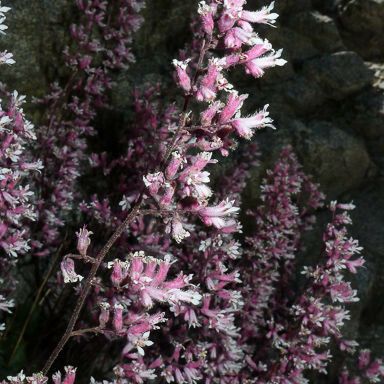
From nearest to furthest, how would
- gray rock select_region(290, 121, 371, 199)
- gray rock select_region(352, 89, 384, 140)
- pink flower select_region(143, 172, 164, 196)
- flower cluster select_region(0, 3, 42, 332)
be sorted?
pink flower select_region(143, 172, 164, 196) → flower cluster select_region(0, 3, 42, 332) → gray rock select_region(290, 121, 371, 199) → gray rock select_region(352, 89, 384, 140)

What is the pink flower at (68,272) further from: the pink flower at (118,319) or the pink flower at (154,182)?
the pink flower at (154,182)

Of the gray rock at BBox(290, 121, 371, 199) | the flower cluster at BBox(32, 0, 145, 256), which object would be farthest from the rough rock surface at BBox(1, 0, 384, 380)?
the flower cluster at BBox(32, 0, 145, 256)

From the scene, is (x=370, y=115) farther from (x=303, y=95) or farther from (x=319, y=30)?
(x=319, y=30)

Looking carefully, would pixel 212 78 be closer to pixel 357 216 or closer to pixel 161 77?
pixel 161 77

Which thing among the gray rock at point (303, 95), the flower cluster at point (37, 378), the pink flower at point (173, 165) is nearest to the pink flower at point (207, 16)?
the pink flower at point (173, 165)

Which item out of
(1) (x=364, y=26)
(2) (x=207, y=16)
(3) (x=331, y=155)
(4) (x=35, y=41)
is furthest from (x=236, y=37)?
(1) (x=364, y=26)

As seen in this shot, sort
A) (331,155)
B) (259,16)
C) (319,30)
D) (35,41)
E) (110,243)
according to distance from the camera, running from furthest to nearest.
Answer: (319,30)
(331,155)
(35,41)
(259,16)
(110,243)

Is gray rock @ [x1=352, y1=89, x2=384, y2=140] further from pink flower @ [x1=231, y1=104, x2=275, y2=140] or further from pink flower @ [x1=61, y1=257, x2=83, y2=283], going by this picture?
pink flower @ [x1=61, y1=257, x2=83, y2=283]
